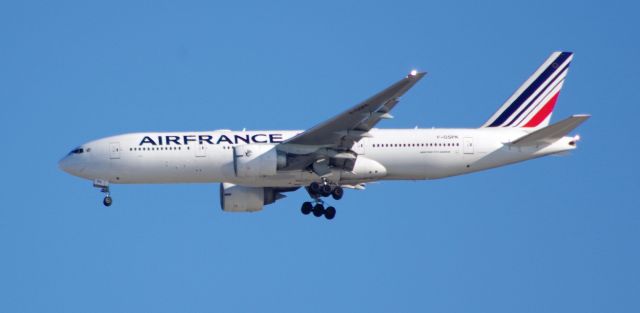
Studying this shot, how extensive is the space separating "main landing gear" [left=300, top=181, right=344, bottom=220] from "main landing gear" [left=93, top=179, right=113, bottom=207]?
747 cm

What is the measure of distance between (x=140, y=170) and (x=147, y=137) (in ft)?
4.54

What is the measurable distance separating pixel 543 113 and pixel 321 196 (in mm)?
10251

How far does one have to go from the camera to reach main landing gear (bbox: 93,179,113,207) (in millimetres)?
46812

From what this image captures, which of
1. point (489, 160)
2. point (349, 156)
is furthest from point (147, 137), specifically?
point (489, 160)

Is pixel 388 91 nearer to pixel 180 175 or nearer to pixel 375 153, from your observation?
pixel 375 153

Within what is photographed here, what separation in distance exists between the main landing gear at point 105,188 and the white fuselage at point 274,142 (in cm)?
20

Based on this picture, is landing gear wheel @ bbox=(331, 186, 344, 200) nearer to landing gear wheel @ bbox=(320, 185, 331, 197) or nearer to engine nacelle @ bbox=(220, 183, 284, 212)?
landing gear wheel @ bbox=(320, 185, 331, 197)

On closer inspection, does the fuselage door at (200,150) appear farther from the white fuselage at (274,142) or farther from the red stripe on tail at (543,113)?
the red stripe on tail at (543,113)

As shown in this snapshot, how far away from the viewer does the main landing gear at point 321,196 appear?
46.0 meters

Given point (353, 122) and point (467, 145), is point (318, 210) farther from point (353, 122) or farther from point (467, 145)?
point (467, 145)

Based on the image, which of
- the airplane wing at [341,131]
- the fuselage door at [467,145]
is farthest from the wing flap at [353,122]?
the fuselage door at [467,145]

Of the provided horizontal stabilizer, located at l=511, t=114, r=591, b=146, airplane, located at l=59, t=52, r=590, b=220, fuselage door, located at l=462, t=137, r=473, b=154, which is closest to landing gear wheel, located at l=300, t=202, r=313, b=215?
airplane, located at l=59, t=52, r=590, b=220

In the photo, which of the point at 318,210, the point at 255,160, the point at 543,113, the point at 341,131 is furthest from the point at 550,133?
the point at 255,160

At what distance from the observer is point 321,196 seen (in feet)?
152
